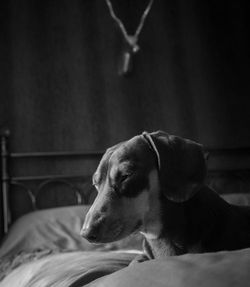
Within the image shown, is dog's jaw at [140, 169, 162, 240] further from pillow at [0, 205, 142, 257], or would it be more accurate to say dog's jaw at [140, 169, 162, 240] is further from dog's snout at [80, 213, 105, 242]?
pillow at [0, 205, 142, 257]

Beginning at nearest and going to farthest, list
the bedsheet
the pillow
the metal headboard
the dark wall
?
1. the bedsheet
2. the pillow
3. the metal headboard
4. the dark wall

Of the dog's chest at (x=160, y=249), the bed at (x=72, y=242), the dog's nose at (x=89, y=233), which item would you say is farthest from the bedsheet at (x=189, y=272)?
the dog's chest at (x=160, y=249)

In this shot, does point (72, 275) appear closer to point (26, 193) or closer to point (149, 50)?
point (26, 193)

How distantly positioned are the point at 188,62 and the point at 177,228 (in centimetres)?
207

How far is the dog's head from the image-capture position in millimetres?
834

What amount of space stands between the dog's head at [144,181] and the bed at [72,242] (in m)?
0.13

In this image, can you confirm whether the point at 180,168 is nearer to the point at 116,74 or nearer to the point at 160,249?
the point at 160,249

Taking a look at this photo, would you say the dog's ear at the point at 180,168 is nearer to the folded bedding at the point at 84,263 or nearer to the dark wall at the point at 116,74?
the folded bedding at the point at 84,263

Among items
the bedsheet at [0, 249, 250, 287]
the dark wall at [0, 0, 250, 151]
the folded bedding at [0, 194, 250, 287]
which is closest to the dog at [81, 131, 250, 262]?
the folded bedding at [0, 194, 250, 287]

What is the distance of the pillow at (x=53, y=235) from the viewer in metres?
1.63

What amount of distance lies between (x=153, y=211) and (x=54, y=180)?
5.36 ft

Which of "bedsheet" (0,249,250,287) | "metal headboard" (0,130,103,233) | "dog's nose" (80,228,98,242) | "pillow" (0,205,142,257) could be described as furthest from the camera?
"metal headboard" (0,130,103,233)

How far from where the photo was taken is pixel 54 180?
2.43 meters

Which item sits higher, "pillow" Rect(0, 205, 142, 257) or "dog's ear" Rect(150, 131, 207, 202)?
"dog's ear" Rect(150, 131, 207, 202)
